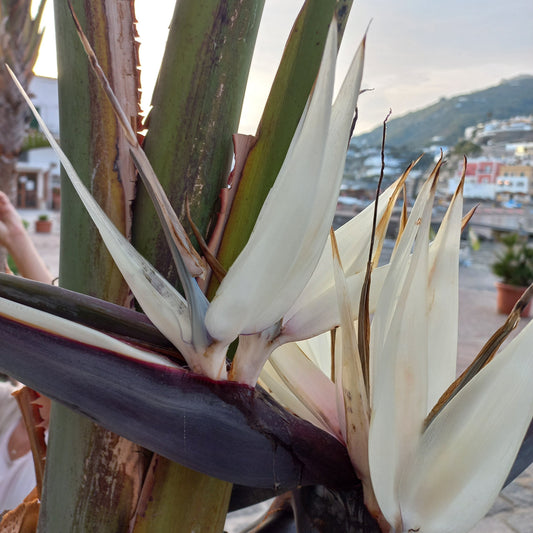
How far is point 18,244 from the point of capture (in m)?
0.95

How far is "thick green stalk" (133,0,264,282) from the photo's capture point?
0.22 m

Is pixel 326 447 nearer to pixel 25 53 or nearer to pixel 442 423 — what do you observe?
pixel 442 423

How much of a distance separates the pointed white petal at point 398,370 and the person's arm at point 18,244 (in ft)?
2.75

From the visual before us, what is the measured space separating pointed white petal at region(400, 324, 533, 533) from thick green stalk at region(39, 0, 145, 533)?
0.34 feet

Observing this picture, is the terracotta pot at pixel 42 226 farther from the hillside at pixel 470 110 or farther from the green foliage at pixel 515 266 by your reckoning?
the green foliage at pixel 515 266

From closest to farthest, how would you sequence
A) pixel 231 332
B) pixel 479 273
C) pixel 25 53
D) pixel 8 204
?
pixel 231 332
pixel 8 204
pixel 25 53
pixel 479 273

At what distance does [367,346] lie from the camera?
0.20m

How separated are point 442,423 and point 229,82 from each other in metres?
0.15

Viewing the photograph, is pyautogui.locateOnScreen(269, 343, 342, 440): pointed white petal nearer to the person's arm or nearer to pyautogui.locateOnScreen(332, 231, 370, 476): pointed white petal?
pyautogui.locateOnScreen(332, 231, 370, 476): pointed white petal

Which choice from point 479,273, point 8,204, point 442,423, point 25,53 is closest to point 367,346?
point 442,423

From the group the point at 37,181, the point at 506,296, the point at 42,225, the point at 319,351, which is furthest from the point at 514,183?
the point at 319,351

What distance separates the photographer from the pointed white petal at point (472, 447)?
0.62 ft

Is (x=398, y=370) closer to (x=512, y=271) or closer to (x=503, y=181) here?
(x=512, y=271)

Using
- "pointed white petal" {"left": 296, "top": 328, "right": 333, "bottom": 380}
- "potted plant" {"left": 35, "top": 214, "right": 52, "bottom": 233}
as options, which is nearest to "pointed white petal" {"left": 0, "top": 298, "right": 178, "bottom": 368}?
"pointed white petal" {"left": 296, "top": 328, "right": 333, "bottom": 380}
